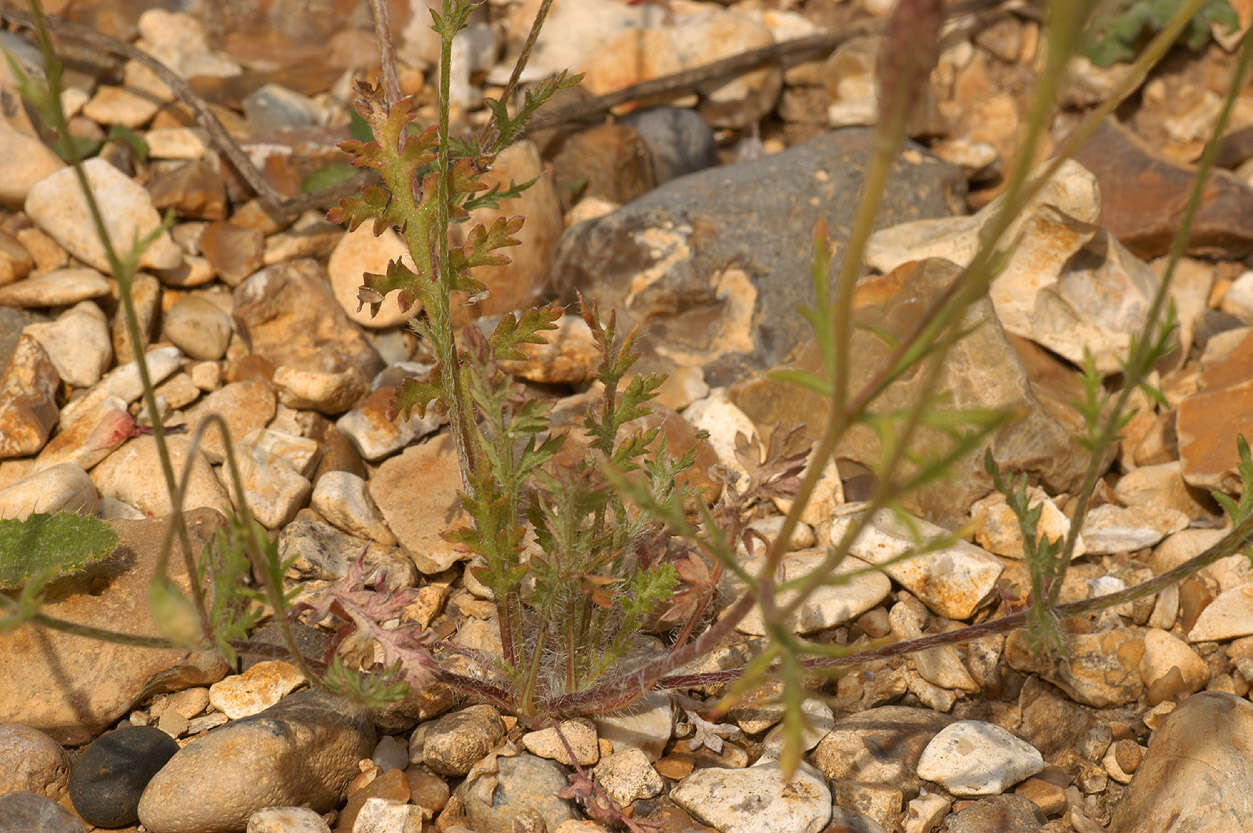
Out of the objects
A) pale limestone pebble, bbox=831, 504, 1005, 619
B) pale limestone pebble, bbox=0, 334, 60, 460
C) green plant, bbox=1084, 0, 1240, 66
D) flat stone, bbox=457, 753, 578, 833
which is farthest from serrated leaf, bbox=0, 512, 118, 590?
green plant, bbox=1084, 0, 1240, 66

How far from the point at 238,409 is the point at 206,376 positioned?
0.26 metres

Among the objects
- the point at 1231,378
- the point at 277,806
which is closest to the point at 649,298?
the point at 1231,378

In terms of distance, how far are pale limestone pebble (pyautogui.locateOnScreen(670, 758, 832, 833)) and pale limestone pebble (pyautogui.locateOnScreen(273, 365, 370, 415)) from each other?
6.08 ft

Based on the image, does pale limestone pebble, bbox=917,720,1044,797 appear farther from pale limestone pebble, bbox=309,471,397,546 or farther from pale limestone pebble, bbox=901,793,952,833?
pale limestone pebble, bbox=309,471,397,546

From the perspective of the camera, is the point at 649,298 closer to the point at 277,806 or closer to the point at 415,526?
the point at 415,526

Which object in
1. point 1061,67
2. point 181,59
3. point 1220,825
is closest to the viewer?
point 1061,67

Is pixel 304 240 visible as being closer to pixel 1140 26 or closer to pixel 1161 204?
pixel 1161 204

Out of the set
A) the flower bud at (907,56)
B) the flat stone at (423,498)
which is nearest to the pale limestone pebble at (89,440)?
the flat stone at (423,498)

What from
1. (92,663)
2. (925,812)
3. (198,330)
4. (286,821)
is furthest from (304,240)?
(925,812)

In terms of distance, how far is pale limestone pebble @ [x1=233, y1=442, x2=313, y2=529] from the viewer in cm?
340

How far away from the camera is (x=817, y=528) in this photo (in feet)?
11.8

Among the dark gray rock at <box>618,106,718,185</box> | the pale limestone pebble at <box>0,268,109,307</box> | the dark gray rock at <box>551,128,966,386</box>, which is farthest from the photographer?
the dark gray rock at <box>618,106,718,185</box>

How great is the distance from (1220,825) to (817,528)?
1415mm

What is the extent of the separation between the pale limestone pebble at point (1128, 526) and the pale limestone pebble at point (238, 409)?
2754 mm
